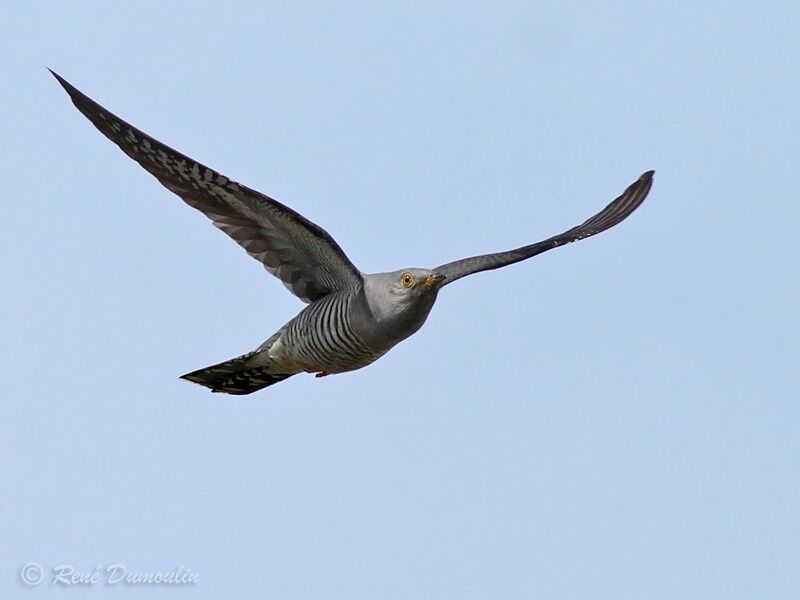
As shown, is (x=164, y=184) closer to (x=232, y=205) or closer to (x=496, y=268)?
(x=232, y=205)

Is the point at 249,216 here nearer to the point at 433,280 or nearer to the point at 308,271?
the point at 308,271

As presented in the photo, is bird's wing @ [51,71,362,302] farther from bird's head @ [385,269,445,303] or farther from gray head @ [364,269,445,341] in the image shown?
bird's head @ [385,269,445,303]

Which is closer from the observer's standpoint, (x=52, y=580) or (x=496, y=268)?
(x=52, y=580)

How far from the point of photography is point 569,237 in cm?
1220

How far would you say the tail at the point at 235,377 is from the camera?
12.4 metres

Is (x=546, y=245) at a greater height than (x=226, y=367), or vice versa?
(x=546, y=245)

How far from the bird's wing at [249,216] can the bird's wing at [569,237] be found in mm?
883

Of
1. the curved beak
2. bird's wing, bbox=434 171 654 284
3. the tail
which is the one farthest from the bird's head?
the tail

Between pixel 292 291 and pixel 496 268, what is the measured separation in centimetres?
178

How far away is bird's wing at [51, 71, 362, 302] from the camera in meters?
10.2

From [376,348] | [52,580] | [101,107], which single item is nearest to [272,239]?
[376,348]

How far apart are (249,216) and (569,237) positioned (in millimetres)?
2974

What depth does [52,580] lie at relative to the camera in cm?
1080

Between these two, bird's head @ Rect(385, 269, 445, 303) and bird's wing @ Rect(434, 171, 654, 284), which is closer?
bird's head @ Rect(385, 269, 445, 303)
